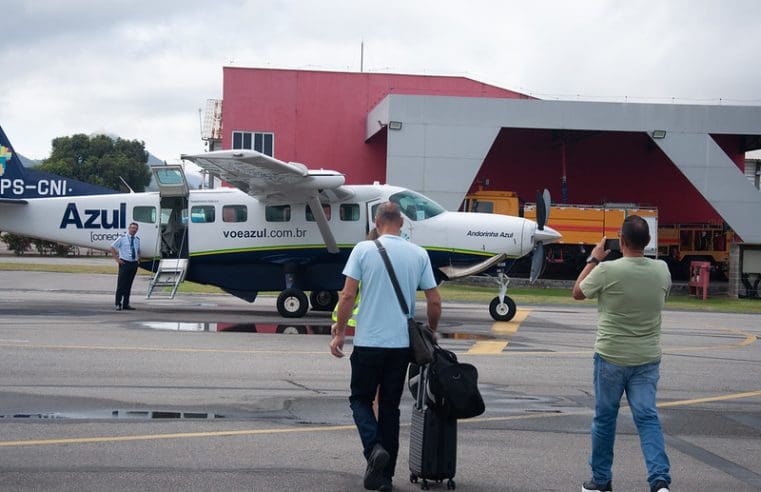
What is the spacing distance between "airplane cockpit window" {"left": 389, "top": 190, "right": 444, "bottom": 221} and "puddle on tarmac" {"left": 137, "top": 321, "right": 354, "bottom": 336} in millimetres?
3269

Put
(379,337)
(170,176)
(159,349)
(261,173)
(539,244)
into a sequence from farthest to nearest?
(170,176) < (539,244) < (261,173) < (159,349) < (379,337)

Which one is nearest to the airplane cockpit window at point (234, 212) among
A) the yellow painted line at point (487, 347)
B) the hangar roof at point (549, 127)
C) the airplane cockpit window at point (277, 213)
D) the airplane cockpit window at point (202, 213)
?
the airplane cockpit window at point (202, 213)

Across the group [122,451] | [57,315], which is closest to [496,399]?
[122,451]

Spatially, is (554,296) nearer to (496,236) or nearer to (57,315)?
(496,236)

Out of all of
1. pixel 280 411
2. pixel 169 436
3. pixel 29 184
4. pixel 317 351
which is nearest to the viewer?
pixel 169 436

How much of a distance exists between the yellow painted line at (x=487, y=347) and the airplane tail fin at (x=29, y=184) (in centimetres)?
983

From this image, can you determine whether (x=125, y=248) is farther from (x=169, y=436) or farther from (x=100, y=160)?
(x=100, y=160)

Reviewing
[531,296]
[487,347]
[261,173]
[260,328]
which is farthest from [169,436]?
[531,296]

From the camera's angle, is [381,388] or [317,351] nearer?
[381,388]

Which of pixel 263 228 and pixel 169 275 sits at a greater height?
pixel 263 228

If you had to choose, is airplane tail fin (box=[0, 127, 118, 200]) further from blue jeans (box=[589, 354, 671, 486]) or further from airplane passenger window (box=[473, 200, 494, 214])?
airplane passenger window (box=[473, 200, 494, 214])

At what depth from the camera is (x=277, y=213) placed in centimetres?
1830

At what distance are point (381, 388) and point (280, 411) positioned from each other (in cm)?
248

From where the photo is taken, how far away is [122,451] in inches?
262
